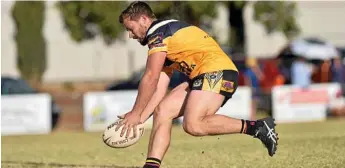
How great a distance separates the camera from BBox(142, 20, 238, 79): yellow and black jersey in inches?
276

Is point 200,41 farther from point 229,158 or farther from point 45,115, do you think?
point 45,115

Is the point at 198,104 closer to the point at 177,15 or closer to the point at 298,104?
the point at 298,104

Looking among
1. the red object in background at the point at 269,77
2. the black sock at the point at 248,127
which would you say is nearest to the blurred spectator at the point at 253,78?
the red object in background at the point at 269,77

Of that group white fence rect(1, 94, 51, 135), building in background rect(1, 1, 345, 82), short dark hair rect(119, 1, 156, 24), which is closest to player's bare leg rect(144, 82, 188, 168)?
short dark hair rect(119, 1, 156, 24)

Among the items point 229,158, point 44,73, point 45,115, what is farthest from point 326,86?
point 44,73

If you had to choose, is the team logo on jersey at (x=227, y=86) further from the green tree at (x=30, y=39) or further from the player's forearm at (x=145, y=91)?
the green tree at (x=30, y=39)

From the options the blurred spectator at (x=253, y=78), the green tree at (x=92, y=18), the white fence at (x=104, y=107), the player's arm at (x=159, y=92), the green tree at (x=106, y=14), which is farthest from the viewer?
the green tree at (x=92, y=18)

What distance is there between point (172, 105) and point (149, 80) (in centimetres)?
59

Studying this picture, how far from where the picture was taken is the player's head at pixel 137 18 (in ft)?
23.4

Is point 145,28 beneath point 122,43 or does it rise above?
above

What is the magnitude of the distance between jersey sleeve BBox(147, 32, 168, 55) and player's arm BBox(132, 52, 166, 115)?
3cm

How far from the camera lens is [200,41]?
724cm

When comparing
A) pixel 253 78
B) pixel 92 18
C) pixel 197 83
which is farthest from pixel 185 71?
pixel 92 18

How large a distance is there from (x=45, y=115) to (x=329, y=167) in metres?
11.9
